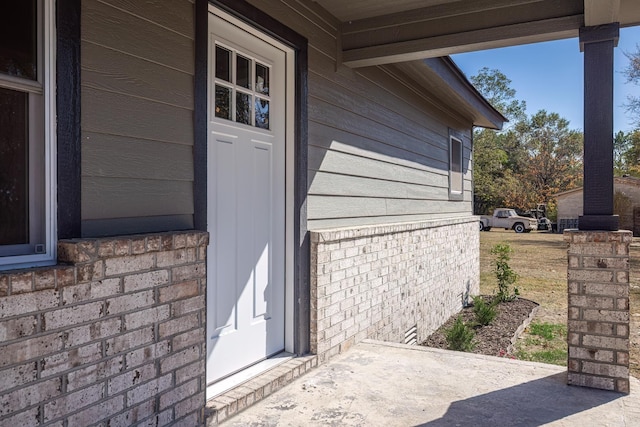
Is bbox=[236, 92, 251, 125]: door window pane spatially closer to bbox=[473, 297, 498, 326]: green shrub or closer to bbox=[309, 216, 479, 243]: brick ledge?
bbox=[309, 216, 479, 243]: brick ledge

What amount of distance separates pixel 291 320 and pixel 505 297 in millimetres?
6095

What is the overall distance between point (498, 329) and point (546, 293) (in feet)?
12.3

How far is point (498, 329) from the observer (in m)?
6.91

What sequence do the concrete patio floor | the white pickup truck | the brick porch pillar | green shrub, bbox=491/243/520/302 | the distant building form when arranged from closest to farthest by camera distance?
the concrete patio floor < the brick porch pillar < green shrub, bbox=491/243/520/302 < the distant building < the white pickup truck

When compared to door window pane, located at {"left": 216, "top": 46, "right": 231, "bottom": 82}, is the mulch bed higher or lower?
lower

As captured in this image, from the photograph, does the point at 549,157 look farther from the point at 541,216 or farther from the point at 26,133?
the point at 26,133

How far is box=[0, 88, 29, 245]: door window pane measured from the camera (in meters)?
1.85

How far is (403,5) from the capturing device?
3863mm

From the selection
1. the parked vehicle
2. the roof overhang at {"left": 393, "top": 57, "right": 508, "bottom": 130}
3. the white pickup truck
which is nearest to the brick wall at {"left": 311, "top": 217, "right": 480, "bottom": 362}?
the roof overhang at {"left": 393, "top": 57, "right": 508, "bottom": 130}

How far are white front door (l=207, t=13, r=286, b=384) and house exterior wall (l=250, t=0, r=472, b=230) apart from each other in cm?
33

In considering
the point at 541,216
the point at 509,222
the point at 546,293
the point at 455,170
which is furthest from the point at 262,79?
the point at 541,216

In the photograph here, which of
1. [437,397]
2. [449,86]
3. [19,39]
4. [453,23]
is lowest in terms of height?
[437,397]

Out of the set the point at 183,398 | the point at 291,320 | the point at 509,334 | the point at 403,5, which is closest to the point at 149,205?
the point at 183,398

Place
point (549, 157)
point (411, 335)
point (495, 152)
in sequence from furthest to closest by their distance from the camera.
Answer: point (549, 157) → point (495, 152) → point (411, 335)
